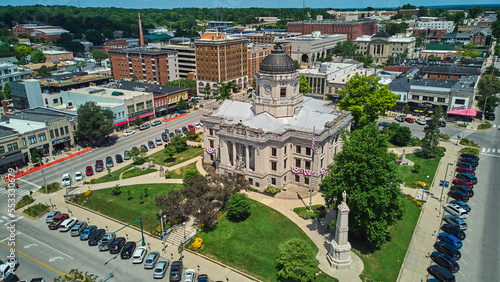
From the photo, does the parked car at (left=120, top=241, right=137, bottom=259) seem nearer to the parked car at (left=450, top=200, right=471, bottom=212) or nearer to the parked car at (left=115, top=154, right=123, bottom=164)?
the parked car at (left=115, top=154, right=123, bottom=164)

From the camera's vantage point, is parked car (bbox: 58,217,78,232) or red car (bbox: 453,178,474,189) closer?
parked car (bbox: 58,217,78,232)

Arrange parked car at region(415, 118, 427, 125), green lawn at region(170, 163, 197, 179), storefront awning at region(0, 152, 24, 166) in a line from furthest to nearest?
parked car at region(415, 118, 427, 125)
storefront awning at region(0, 152, 24, 166)
green lawn at region(170, 163, 197, 179)

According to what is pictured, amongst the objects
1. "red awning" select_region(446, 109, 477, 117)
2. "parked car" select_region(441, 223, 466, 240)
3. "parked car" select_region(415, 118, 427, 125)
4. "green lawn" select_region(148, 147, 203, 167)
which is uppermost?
"red awning" select_region(446, 109, 477, 117)

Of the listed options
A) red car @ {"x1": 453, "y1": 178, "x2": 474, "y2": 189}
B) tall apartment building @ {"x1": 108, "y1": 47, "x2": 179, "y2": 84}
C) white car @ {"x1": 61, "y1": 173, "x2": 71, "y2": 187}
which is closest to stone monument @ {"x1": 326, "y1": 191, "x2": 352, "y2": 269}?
red car @ {"x1": 453, "y1": 178, "x2": 474, "y2": 189}

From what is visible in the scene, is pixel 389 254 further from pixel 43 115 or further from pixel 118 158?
pixel 43 115

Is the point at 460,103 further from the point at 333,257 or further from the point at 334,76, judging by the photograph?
the point at 333,257

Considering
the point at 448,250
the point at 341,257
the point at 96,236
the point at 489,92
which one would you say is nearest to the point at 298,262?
the point at 341,257

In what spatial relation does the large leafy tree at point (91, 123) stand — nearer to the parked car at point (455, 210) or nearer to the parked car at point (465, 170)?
the parked car at point (455, 210)
